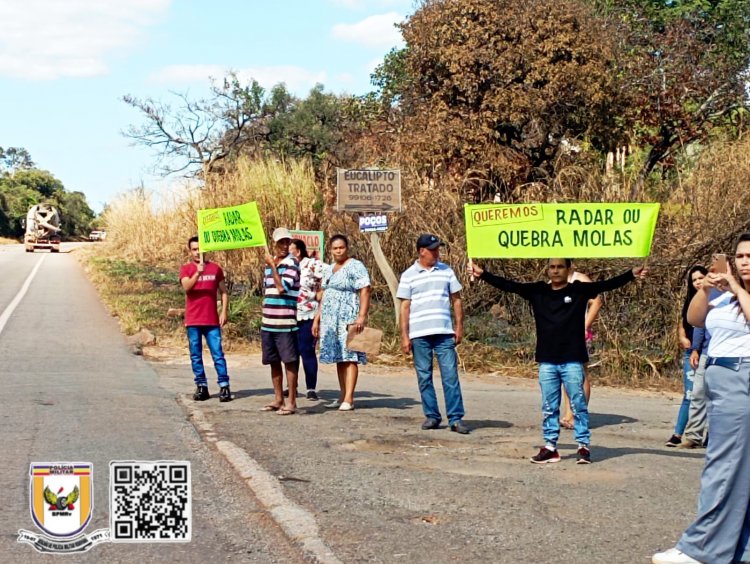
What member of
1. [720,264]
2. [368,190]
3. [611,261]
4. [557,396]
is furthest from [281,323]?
[611,261]

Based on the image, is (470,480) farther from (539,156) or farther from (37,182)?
(37,182)

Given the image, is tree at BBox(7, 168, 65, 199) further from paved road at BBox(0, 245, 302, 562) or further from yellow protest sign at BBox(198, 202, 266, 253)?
yellow protest sign at BBox(198, 202, 266, 253)

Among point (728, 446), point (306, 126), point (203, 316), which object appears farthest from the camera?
point (306, 126)

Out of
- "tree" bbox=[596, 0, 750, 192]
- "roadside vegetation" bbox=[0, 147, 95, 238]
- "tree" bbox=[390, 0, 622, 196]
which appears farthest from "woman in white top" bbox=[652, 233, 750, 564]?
"roadside vegetation" bbox=[0, 147, 95, 238]

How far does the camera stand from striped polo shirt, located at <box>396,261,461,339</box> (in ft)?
30.0

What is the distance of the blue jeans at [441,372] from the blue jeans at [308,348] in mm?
2023

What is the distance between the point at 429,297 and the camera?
9164 mm

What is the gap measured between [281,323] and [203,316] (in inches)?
42.1

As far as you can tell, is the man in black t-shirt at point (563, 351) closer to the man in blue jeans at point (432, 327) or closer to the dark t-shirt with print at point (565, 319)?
the dark t-shirt with print at point (565, 319)

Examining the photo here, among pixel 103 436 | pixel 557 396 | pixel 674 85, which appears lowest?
pixel 103 436

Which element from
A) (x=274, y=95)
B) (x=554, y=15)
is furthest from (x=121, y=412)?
(x=274, y=95)

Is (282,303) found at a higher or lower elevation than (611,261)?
lower

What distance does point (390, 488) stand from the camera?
6809mm

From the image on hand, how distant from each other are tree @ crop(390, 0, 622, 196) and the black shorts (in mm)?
10921
